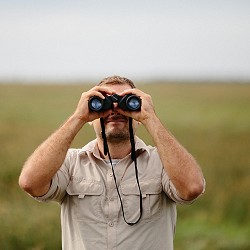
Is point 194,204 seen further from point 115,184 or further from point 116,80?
point 115,184

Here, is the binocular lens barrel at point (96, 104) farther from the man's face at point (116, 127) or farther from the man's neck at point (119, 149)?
the man's neck at point (119, 149)

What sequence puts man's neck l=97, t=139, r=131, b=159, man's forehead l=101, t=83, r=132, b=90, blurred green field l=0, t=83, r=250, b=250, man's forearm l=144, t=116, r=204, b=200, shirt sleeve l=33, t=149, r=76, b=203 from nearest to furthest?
man's forearm l=144, t=116, r=204, b=200, shirt sleeve l=33, t=149, r=76, b=203, man's neck l=97, t=139, r=131, b=159, man's forehead l=101, t=83, r=132, b=90, blurred green field l=0, t=83, r=250, b=250

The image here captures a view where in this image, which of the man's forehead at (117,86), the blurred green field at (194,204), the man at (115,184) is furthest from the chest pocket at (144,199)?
the blurred green field at (194,204)

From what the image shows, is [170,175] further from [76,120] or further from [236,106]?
[236,106]

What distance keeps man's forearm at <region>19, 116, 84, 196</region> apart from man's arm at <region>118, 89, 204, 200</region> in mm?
347

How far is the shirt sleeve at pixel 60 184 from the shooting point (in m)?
4.94

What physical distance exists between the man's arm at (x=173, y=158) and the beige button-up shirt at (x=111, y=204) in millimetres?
67

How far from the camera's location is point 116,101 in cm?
491

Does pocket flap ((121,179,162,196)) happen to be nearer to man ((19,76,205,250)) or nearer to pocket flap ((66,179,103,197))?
man ((19,76,205,250))

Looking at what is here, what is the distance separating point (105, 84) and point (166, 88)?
187 feet

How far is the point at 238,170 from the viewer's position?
1608cm

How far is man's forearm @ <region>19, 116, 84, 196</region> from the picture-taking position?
4.89 m

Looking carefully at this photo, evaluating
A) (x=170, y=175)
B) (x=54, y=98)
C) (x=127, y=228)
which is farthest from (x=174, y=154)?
(x=54, y=98)

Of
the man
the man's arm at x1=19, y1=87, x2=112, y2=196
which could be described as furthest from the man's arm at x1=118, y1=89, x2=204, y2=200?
the man's arm at x1=19, y1=87, x2=112, y2=196
